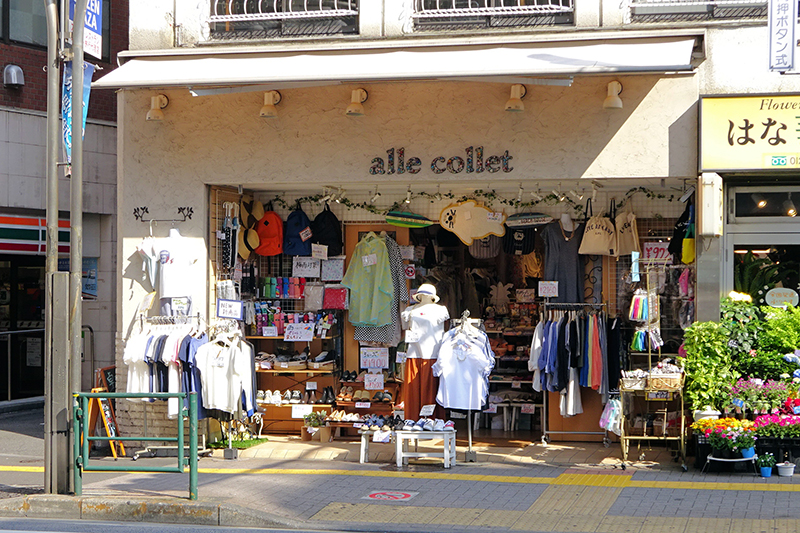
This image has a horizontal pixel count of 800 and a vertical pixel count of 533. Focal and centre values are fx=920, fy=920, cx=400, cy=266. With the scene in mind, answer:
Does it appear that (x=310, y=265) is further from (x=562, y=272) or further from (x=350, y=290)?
(x=562, y=272)

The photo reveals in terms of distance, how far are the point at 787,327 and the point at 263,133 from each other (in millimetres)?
6660

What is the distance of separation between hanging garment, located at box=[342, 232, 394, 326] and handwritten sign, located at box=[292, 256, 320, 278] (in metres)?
0.53

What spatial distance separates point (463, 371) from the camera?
1089 cm

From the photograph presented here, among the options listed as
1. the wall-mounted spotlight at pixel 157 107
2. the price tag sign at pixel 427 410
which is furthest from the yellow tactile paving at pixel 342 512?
the wall-mounted spotlight at pixel 157 107

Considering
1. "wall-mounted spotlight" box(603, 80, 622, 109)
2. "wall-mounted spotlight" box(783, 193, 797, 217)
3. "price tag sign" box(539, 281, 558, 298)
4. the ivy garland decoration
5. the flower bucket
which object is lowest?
the flower bucket

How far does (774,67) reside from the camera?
31.2ft

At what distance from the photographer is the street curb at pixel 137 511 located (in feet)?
26.7

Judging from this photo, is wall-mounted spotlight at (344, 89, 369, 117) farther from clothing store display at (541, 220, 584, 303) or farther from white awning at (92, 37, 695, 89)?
clothing store display at (541, 220, 584, 303)

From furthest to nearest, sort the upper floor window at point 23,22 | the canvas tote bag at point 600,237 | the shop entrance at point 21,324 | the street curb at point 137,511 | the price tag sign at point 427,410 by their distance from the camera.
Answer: the shop entrance at point 21,324 → the upper floor window at point 23,22 → the canvas tote bag at point 600,237 → the price tag sign at point 427,410 → the street curb at point 137,511

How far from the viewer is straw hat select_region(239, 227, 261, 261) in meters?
12.5

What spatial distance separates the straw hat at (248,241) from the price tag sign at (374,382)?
236 cm

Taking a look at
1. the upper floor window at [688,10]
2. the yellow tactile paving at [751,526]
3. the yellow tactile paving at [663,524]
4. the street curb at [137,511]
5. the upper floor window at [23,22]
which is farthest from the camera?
the upper floor window at [23,22]

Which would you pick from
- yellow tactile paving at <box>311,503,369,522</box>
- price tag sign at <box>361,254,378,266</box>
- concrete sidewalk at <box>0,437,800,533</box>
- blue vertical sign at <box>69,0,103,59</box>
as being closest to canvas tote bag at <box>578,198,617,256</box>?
concrete sidewalk at <box>0,437,800,533</box>

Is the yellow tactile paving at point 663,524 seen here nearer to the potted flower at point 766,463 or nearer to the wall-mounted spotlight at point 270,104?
the potted flower at point 766,463
